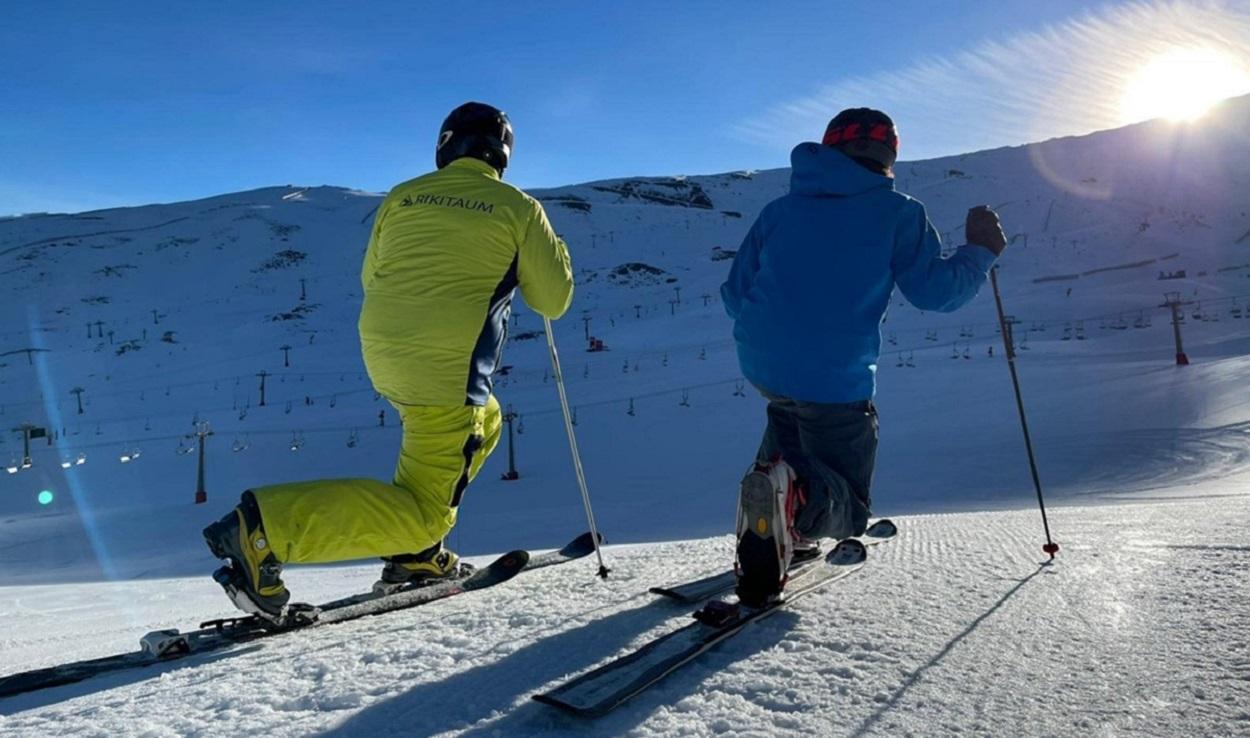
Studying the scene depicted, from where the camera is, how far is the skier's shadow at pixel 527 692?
149cm

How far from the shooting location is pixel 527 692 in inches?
65.4

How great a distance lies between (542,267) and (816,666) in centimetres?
170

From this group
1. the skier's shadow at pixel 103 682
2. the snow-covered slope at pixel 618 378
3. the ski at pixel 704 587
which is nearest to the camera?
the skier's shadow at pixel 103 682

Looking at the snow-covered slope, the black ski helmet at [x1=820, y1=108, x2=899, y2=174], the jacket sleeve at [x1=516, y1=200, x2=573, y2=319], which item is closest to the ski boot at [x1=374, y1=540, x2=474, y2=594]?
the jacket sleeve at [x1=516, y1=200, x2=573, y2=319]

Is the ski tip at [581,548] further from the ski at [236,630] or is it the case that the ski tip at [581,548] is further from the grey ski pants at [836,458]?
the grey ski pants at [836,458]

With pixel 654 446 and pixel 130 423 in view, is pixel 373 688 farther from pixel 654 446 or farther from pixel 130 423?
pixel 130 423

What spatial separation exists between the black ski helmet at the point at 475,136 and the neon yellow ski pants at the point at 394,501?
1016 mm

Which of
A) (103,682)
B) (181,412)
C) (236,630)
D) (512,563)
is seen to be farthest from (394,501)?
(181,412)

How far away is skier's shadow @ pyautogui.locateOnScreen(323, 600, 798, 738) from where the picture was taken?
149cm

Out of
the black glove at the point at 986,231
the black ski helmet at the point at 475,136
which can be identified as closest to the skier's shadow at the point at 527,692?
the black glove at the point at 986,231

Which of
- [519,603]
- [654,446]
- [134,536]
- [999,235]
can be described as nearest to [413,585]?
[519,603]

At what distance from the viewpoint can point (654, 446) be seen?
1313cm

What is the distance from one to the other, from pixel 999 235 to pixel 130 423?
23239 mm

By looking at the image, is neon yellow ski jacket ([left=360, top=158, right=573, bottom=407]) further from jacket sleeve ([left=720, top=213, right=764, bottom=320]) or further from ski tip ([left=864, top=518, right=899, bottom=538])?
ski tip ([left=864, top=518, right=899, bottom=538])
